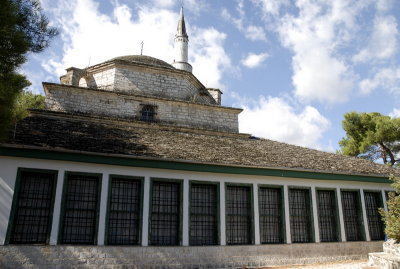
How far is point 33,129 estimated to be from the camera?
1146 cm

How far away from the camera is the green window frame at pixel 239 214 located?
11.8m

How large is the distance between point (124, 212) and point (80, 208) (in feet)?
4.44

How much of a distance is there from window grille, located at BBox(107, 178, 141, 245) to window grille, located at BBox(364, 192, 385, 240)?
380 inches

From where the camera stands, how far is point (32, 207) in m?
9.88

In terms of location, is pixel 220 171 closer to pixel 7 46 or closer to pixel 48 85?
pixel 7 46

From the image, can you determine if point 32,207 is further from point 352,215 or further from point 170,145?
point 352,215

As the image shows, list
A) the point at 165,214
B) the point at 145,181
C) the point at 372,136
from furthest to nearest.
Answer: the point at 372,136, the point at 165,214, the point at 145,181

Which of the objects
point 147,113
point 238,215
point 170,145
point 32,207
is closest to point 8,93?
point 32,207

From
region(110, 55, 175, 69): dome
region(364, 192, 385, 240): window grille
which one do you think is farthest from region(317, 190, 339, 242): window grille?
region(110, 55, 175, 69): dome

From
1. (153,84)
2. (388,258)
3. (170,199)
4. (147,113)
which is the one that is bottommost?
(388,258)

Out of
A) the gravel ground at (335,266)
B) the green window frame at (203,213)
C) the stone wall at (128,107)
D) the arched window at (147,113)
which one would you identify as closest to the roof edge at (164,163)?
the green window frame at (203,213)

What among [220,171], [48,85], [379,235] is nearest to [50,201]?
[220,171]

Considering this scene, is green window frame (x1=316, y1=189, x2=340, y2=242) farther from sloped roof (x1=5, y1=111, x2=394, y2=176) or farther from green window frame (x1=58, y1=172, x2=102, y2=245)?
green window frame (x1=58, y1=172, x2=102, y2=245)

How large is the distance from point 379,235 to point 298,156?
470 centimetres
